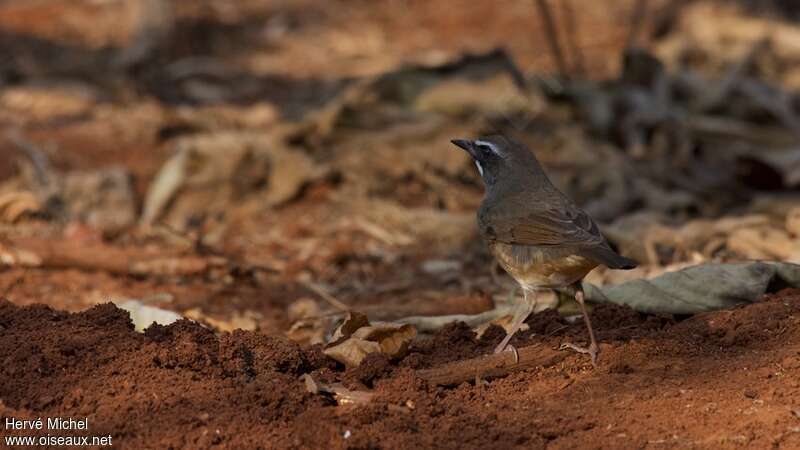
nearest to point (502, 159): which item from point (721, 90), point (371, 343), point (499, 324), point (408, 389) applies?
point (499, 324)

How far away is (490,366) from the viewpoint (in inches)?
→ 198

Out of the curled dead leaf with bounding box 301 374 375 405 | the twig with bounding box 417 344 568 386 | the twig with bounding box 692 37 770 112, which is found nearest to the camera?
the curled dead leaf with bounding box 301 374 375 405

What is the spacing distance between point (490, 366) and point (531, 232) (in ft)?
3.29

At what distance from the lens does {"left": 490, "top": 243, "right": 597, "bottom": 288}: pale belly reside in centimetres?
551

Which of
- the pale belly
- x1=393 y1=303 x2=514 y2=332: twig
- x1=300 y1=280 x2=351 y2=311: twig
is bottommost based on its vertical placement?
x1=300 y1=280 x2=351 y2=311: twig

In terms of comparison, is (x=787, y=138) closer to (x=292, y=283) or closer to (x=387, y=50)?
(x=292, y=283)

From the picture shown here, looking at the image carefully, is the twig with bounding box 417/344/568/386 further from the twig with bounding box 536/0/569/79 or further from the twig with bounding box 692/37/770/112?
the twig with bounding box 692/37/770/112

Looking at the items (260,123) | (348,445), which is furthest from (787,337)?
(260,123)

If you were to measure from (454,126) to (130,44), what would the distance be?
21.2 ft

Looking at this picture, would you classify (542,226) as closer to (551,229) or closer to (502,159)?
(551,229)

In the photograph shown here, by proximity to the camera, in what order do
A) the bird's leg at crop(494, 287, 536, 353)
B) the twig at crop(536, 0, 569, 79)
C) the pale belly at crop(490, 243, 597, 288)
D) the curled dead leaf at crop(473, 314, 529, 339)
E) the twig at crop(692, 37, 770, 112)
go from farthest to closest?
the twig at crop(692, 37, 770, 112)
the twig at crop(536, 0, 569, 79)
the curled dead leaf at crop(473, 314, 529, 339)
the pale belly at crop(490, 243, 597, 288)
the bird's leg at crop(494, 287, 536, 353)

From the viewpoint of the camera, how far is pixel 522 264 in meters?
5.72

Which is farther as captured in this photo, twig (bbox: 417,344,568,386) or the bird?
the bird

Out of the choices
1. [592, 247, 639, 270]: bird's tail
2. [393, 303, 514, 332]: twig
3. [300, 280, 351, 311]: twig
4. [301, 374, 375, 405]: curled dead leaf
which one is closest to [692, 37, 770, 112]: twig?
Result: [300, 280, 351, 311]: twig
